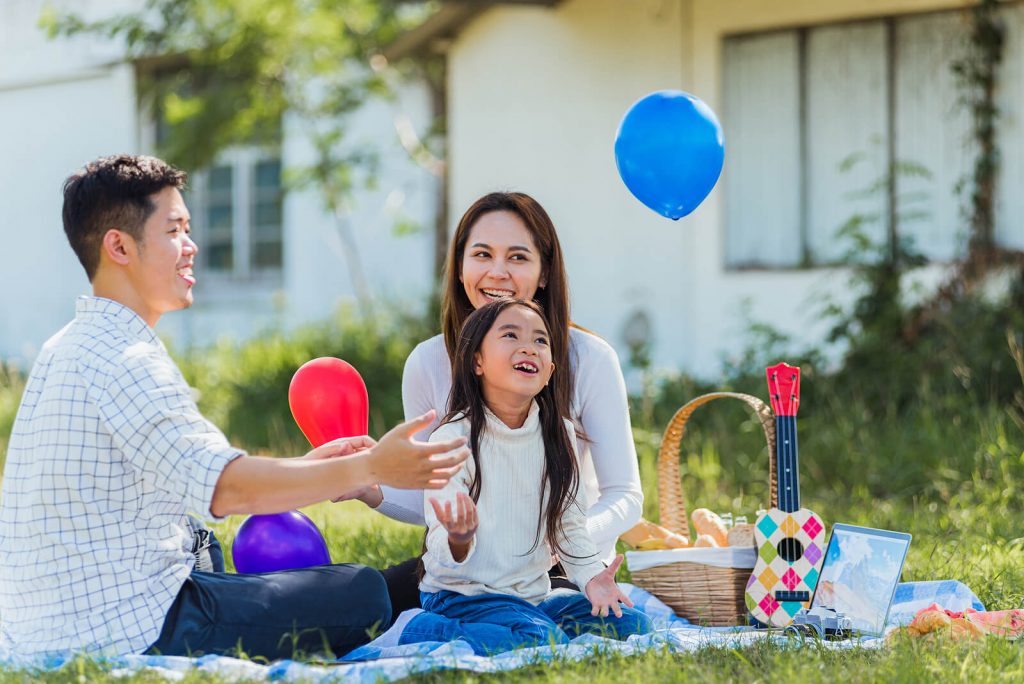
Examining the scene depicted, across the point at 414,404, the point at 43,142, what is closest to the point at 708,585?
the point at 414,404

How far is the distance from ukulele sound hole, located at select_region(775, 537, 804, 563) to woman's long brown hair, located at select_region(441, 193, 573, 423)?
33.4 inches

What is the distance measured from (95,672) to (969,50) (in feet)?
24.3

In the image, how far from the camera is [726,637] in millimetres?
3773

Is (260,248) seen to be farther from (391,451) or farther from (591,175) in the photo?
(391,451)

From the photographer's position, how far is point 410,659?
350cm

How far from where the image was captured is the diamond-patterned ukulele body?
4090 millimetres

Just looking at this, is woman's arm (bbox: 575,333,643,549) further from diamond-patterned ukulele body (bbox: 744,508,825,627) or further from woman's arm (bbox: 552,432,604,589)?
diamond-patterned ukulele body (bbox: 744,508,825,627)

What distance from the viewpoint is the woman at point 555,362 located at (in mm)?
4191

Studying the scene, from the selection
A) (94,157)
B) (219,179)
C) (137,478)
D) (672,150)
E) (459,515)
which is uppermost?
(94,157)

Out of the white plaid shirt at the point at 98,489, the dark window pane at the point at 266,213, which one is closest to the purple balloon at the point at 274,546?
the white plaid shirt at the point at 98,489

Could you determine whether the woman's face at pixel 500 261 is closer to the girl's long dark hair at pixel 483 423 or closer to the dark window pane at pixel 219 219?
the girl's long dark hair at pixel 483 423

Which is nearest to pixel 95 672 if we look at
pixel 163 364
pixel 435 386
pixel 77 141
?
pixel 163 364

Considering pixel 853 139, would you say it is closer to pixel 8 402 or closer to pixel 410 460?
pixel 8 402

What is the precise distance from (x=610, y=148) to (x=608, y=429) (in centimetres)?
631
